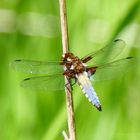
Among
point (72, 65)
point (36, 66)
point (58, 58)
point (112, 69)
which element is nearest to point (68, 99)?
point (72, 65)

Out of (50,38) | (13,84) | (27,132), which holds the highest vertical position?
(50,38)

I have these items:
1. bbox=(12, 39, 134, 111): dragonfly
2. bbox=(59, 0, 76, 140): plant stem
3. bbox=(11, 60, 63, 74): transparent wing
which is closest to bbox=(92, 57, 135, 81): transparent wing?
bbox=(12, 39, 134, 111): dragonfly

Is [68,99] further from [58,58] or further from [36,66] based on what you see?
[58,58]

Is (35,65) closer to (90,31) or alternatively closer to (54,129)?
(54,129)

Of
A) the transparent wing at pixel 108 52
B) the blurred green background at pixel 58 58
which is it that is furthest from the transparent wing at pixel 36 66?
the blurred green background at pixel 58 58

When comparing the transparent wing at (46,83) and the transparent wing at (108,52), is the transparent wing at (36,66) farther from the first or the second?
the transparent wing at (108,52)

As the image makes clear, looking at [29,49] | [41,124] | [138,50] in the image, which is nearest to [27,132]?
[41,124]

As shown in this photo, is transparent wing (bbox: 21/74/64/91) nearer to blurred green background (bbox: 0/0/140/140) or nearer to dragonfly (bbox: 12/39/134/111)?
dragonfly (bbox: 12/39/134/111)
